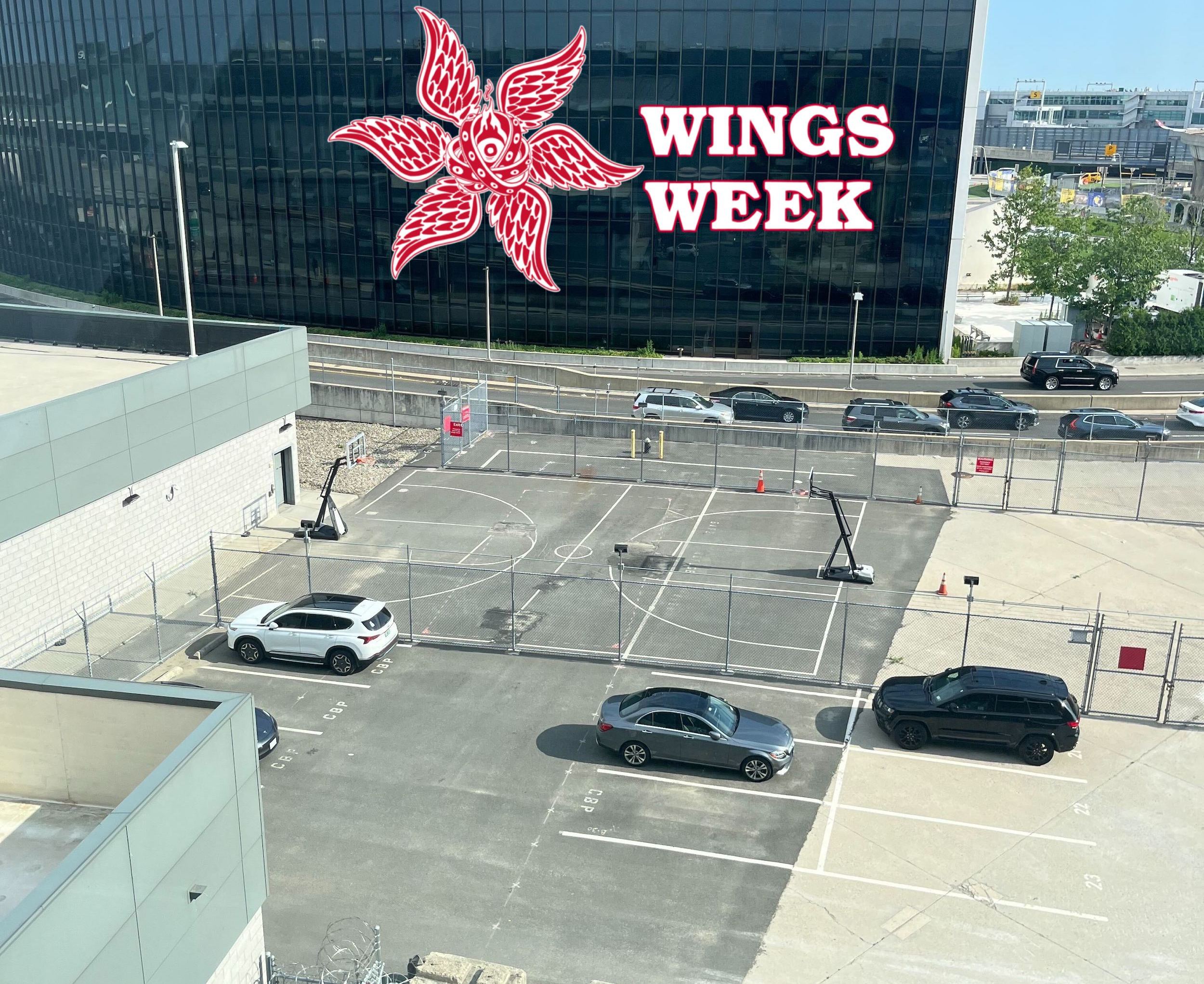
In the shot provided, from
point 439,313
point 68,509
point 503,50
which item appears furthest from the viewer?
point 439,313

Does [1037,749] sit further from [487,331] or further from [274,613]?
[487,331]

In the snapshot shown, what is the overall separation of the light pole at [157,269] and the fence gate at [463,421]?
2442 centimetres

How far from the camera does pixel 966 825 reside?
20344 mm

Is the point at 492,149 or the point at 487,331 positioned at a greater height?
the point at 492,149

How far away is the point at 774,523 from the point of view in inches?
1433

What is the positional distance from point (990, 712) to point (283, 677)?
1542 cm

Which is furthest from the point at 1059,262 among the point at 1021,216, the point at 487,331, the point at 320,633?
the point at 320,633

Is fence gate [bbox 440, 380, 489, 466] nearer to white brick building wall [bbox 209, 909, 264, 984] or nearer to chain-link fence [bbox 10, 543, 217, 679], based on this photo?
chain-link fence [bbox 10, 543, 217, 679]

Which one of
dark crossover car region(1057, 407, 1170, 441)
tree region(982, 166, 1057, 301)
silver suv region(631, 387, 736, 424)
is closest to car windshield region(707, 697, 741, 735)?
silver suv region(631, 387, 736, 424)

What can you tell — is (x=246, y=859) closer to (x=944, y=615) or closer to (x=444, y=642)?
(x=444, y=642)

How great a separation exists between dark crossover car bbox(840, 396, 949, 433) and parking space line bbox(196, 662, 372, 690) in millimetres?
25805

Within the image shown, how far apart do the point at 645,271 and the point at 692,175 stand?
5.53 meters

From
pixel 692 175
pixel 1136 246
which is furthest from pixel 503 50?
pixel 1136 246

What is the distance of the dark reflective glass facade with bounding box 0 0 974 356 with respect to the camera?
5491cm
